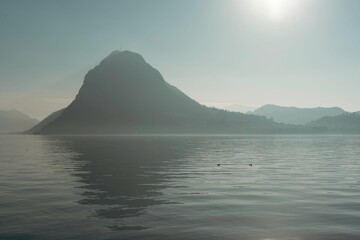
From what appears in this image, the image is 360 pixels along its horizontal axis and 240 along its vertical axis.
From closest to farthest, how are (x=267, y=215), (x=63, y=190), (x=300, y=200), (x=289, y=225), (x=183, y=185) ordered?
(x=289, y=225) → (x=267, y=215) → (x=300, y=200) → (x=63, y=190) → (x=183, y=185)

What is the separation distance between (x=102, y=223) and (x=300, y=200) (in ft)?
55.1

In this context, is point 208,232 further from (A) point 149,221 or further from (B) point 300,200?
(B) point 300,200

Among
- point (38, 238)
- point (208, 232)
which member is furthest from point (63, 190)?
point (208, 232)

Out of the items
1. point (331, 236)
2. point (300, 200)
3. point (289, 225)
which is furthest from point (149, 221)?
point (300, 200)

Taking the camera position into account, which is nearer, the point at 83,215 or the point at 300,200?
the point at 83,215

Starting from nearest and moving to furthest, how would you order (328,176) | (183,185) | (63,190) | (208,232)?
(208,232) → (63,190) → (183,185) → (328,176)

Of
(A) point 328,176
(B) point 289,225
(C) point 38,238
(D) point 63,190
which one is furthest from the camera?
(A) point 328,176

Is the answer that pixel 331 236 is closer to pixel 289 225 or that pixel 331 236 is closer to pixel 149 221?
pixel 289 225

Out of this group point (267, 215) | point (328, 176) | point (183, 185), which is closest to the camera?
point (267, 215)

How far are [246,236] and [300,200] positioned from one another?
12.9 metres

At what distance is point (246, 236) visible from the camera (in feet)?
67.4

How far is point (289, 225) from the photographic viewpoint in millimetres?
22922

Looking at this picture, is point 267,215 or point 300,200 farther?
point 300,200

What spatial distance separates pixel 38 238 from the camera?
65.4ft
